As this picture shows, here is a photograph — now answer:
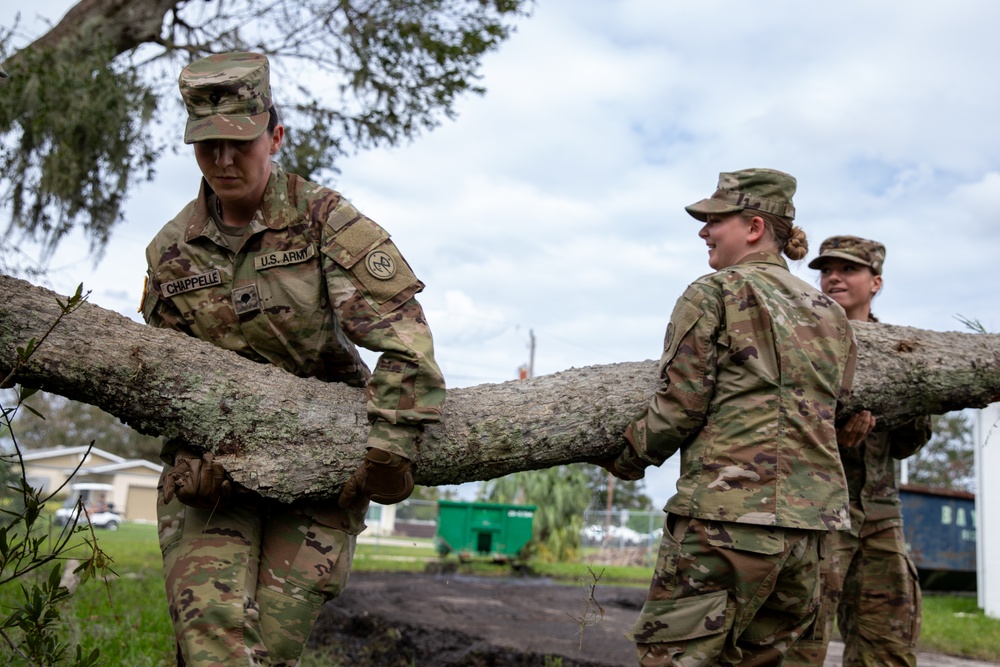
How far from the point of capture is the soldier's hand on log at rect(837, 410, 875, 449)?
4.02 metres

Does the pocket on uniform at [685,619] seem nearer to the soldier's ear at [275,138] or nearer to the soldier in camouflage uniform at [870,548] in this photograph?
the soldier in camouflage uniform at [870,548]

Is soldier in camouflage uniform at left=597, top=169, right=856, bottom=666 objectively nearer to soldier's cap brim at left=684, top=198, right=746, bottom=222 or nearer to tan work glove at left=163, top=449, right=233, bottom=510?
soldier's cap brim at left=684, top=198, right=746, bottom=222

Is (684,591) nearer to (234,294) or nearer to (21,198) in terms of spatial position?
(234,294)

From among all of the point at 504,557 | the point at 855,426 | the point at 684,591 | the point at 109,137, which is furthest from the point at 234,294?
the point at 504,557

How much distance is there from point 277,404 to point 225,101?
1029mm

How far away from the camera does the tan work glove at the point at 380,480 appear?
2918mm

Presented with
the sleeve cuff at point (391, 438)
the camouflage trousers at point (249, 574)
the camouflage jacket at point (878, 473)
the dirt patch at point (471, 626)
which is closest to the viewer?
the camouflage trousers at point (249, 574)

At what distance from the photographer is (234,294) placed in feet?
10.7

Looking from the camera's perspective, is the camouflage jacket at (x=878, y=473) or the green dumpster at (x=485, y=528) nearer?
the camouflage jacket at (x=878, y=473)

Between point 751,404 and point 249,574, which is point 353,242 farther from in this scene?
point 751,404

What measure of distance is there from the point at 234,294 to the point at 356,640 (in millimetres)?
5101

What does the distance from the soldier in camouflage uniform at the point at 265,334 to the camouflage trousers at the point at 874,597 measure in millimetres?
2440

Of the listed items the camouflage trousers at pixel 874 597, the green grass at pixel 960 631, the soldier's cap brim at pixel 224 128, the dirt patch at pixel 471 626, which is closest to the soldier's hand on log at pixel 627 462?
the dirt patch at pixel 471 626

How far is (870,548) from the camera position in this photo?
4.62 meters
